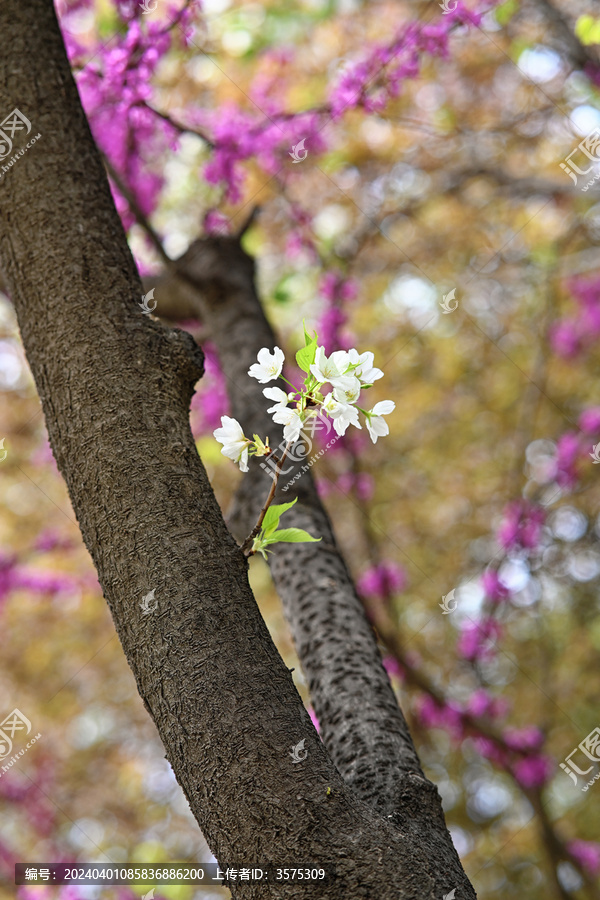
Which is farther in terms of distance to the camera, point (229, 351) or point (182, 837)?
point (182, 837)

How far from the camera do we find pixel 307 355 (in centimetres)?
90

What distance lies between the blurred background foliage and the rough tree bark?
8.16ft

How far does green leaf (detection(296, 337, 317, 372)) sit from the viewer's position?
0.89m

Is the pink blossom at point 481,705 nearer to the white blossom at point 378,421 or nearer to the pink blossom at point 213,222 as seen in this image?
the pink blossom at point 213,222

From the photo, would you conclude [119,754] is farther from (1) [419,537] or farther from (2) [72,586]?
(1) [419,537]

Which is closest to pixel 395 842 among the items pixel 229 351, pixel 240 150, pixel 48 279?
pixel 48 279

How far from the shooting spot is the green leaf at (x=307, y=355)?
89 cm

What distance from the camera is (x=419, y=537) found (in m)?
4.99

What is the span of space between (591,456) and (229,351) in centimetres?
222

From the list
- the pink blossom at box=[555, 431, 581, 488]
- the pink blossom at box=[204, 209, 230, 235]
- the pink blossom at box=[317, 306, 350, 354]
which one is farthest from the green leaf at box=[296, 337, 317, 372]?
the pink blossom at box=[555, 431, 581, 488]

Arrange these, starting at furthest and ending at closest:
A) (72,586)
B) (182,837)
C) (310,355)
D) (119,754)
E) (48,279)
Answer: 1. (119,754)
2. (182,837)
3. (72,586)
4. (48,279)
5. (310,355)

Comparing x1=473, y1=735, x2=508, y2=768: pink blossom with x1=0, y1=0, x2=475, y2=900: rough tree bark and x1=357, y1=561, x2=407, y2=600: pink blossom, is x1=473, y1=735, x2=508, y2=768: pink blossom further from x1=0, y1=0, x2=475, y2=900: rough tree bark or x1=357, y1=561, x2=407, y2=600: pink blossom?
x1=0, y1=0, x2=475, y2=900: rough tree bark

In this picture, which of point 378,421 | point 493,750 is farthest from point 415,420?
point 378,421

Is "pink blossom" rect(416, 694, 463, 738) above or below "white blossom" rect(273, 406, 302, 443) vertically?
below
